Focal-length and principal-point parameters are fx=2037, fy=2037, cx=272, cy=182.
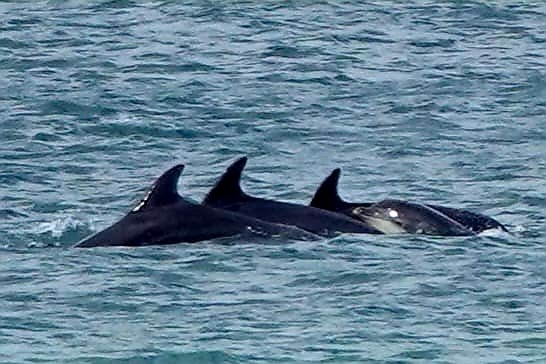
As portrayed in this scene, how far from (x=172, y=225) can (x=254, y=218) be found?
95cm

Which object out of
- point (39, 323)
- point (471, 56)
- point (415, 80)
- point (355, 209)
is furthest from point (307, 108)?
point (39, 323)

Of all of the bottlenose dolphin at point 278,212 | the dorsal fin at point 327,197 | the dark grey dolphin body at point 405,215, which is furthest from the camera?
the dorsal fin at point 327,197

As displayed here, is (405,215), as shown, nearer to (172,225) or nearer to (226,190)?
(226,190)

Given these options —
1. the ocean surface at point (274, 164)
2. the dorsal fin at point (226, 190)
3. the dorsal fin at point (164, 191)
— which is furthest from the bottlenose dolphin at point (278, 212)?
the dorsal fin at point (164, 191)

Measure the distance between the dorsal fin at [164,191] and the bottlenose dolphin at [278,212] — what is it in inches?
18.8

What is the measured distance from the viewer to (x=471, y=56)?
110 ft

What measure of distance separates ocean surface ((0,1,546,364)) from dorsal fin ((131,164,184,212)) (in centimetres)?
66

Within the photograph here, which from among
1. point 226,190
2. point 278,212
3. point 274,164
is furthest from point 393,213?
point 274,164

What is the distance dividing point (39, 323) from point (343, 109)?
12561mm

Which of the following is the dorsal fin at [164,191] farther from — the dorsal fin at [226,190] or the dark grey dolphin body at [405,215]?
the dark grey dolphin body at [405,215]

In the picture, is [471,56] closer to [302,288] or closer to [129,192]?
[129,192]

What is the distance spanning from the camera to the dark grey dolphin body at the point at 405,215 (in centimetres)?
2195

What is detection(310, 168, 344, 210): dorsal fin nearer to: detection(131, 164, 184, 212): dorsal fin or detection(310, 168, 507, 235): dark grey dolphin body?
detection(310, 168, 507, 235): dark grey dolphin body

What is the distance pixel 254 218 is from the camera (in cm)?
2145
